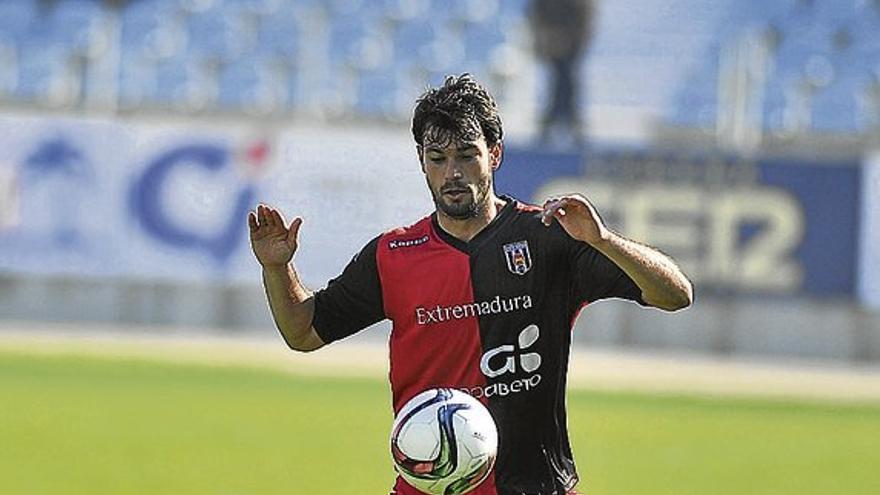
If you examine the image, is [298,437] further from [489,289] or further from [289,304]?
[489,289]

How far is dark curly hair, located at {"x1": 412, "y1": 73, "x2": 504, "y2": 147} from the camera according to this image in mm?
6094

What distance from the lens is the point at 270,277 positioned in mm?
6570

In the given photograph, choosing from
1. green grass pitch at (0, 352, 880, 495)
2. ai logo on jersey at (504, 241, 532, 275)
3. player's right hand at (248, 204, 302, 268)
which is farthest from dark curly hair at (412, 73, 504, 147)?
green grass pitch at (0, 352, 880, 495)

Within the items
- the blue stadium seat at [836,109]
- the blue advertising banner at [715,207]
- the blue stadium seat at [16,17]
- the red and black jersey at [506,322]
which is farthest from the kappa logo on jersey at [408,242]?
the blue stadium seat at [16,17]

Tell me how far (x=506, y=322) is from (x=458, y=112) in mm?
697

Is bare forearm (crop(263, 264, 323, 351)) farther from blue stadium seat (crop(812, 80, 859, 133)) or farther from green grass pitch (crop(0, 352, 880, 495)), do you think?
blue stadium seat (crop(812, 80, 859, 133))

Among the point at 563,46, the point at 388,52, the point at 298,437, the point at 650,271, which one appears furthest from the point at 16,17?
the point at 650,271

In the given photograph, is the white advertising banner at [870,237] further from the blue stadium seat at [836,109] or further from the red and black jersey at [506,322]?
the red and black jersey at [506,322]

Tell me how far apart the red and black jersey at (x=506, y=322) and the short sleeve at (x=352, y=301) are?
3.5 inches

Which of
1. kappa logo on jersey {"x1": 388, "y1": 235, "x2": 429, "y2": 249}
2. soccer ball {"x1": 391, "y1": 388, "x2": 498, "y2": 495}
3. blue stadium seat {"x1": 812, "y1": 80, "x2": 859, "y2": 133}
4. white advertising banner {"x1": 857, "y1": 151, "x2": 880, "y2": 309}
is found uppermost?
blue stadium seat {"x1": 812, "y1": 80, "x2": 859, "y2": 133}

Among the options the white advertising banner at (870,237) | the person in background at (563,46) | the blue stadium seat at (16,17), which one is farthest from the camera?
the blue stadium seat at (16,17)

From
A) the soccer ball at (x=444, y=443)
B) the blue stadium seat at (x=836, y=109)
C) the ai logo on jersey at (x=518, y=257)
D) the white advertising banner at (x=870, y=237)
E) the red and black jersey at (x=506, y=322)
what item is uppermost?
the blue stadium seat at (x=836, y=109)

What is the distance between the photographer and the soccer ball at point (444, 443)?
5863 millimetres

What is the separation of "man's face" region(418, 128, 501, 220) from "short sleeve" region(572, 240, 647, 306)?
37 cm
